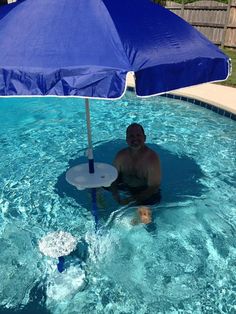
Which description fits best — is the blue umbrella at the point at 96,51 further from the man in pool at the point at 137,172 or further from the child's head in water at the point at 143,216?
the child's head in water at the point at 143,216

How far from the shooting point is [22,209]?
4.76 meters

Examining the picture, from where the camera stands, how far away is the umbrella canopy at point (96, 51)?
7.06ft

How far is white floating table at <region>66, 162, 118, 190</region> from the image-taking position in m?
3.38

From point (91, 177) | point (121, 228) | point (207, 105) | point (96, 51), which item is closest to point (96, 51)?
point (96, 51)

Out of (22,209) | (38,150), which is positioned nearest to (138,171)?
(22,209)

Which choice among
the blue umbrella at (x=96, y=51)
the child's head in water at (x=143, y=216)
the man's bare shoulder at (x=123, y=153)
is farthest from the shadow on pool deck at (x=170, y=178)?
the blue umbrella at (x=96, y=51)

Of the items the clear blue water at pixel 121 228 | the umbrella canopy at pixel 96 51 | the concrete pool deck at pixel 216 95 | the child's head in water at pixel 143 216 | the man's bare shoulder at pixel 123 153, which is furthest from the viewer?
the concrete pool deck at pixel 216 95

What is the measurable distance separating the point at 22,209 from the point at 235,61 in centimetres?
1003

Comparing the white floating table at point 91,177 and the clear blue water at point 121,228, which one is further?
the white floating table at point 91,177

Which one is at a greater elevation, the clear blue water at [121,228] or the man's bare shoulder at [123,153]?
the man's bare shoulder at [123,153]

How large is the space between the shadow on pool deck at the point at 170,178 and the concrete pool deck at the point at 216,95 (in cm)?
208

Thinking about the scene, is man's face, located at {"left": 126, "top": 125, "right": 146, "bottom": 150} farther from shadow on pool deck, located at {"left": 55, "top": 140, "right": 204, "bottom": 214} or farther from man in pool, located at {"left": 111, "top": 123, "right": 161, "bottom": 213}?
shadow on pool deck, located at {"left": 55, "top": 140, "right": 204, "bottom": 214}

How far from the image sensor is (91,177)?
11.6ft

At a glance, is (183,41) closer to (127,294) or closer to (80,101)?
(127,294)
